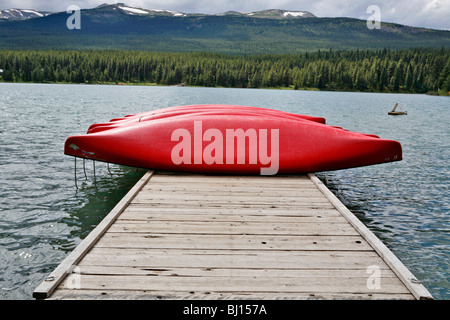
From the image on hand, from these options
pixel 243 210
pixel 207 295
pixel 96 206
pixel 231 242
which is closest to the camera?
pixel 207 295

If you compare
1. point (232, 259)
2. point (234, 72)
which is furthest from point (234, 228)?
point (234, 72)

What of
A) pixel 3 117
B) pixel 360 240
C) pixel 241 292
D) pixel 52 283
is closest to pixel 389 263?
pixel 360 240

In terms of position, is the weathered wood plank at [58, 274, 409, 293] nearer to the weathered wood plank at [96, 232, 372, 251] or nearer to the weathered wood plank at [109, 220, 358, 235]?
the weathered wood plank at [96, 232, 372, 251]

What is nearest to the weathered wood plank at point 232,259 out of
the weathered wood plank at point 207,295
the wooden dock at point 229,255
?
the wooden dock at point 229,255

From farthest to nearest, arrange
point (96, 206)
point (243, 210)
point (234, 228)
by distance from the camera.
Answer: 1. point (96, 206)
2. point (243, 210)
3. point (234, 228)

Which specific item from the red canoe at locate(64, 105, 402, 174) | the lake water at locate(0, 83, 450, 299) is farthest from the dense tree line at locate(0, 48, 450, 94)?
the red canoe at locate(64, 105, 402, 174)

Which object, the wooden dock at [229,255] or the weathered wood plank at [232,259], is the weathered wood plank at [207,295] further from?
the weathered wood plank at [232,259]

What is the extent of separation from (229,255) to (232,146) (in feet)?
12.2

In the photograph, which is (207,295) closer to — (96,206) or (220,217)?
(220,217)

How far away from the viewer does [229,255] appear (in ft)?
12.2

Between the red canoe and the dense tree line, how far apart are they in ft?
332

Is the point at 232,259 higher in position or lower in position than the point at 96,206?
higher

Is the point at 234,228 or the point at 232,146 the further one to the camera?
the point at 232,146

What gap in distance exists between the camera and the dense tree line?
105m
